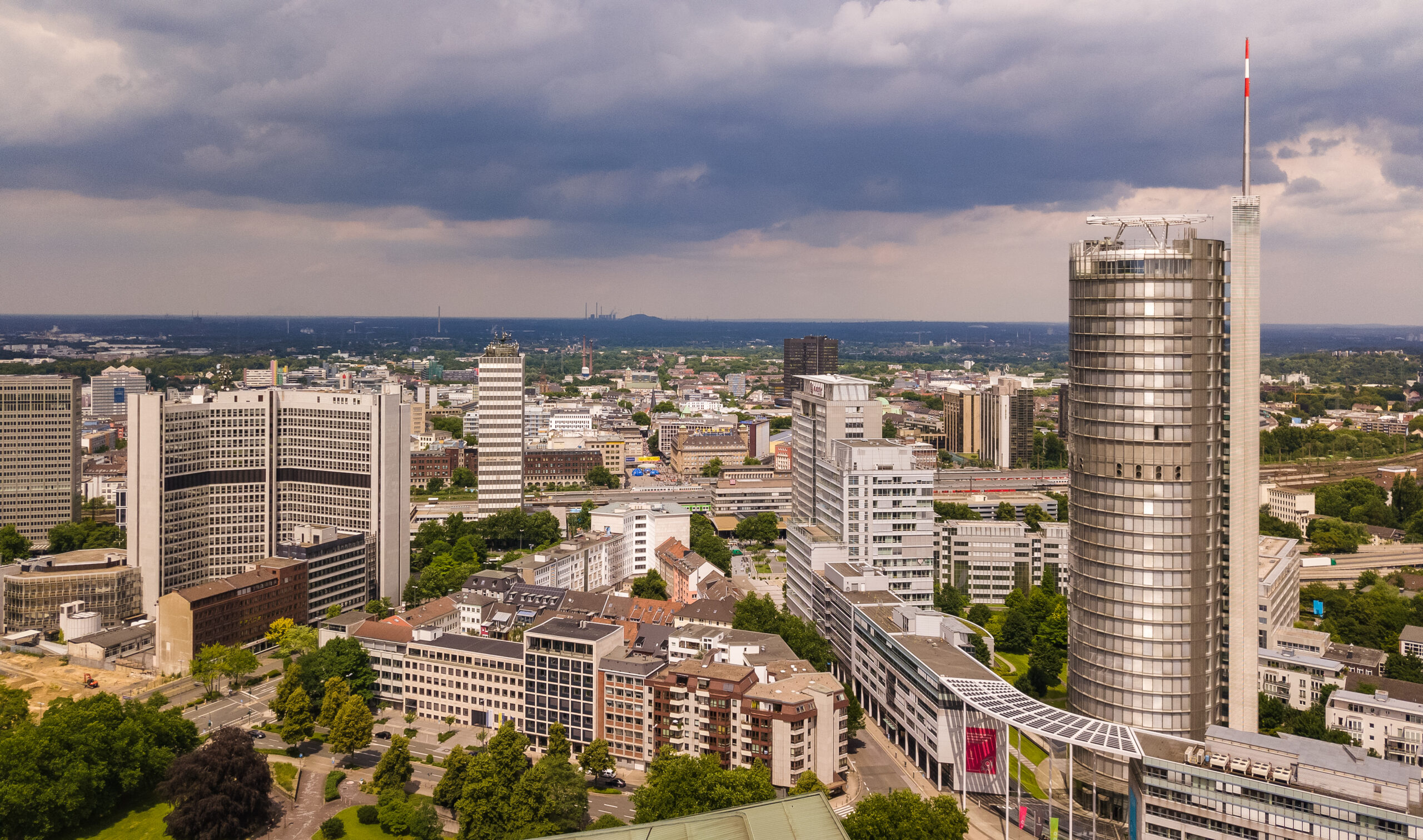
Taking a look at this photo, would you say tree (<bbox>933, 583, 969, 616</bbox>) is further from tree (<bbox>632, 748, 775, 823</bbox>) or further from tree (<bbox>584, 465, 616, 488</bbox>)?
tree (<bbox>584, 465, 616, 488</bbox>)

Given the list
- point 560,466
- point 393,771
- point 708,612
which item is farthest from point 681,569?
point 560,466

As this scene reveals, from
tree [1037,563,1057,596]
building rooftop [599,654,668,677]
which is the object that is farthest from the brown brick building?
tree [1037,563,1057,596]

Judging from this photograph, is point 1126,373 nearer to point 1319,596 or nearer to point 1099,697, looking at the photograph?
point 1099,697

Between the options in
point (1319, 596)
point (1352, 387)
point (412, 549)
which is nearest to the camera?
point (1319, 596)

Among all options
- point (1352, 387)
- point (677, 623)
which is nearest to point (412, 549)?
point (677, 623)

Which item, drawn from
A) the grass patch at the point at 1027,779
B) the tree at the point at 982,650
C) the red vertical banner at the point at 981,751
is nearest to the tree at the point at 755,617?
the tree at the point at 982,650

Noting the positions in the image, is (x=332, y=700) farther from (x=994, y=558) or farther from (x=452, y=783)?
(x=994, y=558)

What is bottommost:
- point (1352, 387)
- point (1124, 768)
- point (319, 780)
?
point (319, 780)
